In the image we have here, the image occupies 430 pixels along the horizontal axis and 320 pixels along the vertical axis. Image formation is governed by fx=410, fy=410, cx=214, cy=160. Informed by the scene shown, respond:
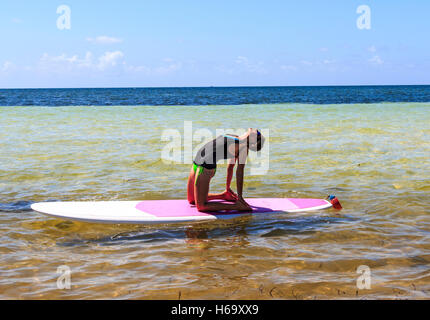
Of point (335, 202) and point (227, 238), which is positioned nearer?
point (227, 238)

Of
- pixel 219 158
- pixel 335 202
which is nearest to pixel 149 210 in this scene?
pixel 219 158

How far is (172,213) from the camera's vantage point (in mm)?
5668

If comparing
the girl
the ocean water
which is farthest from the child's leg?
the ocean water

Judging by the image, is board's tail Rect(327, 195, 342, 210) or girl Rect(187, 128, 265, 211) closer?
girl Rect(187, 128, 265, 211)

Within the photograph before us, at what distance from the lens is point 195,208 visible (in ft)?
19.4

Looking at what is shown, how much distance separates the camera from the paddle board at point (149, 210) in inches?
216

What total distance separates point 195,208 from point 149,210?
2.15 ft

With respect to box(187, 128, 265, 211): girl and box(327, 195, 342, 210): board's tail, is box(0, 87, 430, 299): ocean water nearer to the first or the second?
box(327, 195, 342, 210): board's tail

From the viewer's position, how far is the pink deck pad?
5.70 m

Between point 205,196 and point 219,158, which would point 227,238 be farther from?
point 219,158

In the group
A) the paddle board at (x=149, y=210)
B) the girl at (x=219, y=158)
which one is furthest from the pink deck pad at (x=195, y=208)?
the girl at (x=219, y=158)
